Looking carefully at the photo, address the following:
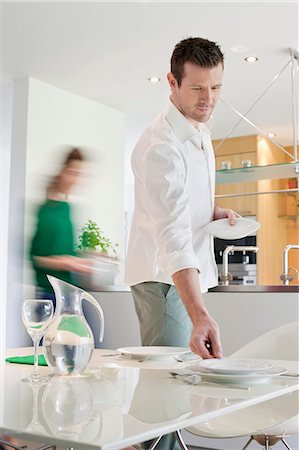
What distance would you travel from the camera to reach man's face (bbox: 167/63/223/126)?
169cm

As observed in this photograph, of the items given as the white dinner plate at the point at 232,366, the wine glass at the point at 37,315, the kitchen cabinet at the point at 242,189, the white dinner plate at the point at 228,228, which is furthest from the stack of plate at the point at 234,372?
the kitchen cabinet at the point at 242,189

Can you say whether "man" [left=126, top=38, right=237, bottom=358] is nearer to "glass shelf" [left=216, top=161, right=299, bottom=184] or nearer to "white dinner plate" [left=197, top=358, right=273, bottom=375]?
"white dinner plate" [left=197, top=358, right=273, bottom=375]

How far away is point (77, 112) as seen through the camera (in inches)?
215

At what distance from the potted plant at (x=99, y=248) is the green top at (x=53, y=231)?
1.47 m

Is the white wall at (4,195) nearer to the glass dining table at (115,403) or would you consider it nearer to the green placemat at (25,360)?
the green placemat at (25,360)

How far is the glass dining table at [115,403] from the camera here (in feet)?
2.37

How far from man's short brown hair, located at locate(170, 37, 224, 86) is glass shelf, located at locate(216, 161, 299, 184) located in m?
2.58

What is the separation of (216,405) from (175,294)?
79 cm

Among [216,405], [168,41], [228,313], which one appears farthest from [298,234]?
[216,405]

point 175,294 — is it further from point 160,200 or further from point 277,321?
point 277,321

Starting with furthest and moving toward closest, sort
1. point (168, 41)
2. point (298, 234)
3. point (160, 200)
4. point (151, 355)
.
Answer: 1. point (298, 234)
2. point (168, 41)
3. point (160, 200)
4. point (151, 355)

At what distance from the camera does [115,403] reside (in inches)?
36.2

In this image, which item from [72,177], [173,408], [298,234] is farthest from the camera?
[298,234]

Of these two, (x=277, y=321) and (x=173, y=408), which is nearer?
(x=173, y=408)
